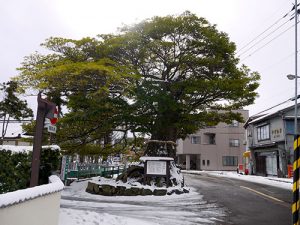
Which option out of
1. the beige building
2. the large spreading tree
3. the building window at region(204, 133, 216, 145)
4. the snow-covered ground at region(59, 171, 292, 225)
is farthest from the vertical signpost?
the building window at region(204, 133, 216, 145)

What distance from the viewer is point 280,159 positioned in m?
31.8

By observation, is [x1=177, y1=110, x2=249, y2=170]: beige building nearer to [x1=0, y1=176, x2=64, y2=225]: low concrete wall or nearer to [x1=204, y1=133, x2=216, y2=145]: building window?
[x1=204, y1=133, x2=216, y2=145]: building window

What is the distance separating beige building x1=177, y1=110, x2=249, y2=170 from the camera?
52812 mm

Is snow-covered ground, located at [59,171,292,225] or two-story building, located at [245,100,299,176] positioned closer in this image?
snow-covered ground, located at [59,171,292,225]

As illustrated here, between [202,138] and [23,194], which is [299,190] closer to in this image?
[23,194]

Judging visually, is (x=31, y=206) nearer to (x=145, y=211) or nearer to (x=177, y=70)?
(x=145, y=211)

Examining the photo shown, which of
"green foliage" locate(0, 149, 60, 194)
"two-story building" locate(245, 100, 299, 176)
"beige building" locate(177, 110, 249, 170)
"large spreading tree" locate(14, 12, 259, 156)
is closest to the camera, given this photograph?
"green foliage" locate(0, 149, 60, 194)

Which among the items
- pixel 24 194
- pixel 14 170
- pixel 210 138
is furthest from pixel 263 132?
pixel 24 194

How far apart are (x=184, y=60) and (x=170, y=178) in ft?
21.5

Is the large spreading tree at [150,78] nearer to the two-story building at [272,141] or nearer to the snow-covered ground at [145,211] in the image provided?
the snow-covered ground at [145,211]

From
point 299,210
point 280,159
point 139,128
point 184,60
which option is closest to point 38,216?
point 299,210

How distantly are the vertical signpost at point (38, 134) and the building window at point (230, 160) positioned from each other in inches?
1944

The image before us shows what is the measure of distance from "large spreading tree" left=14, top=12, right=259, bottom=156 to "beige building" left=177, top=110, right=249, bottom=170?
114ft

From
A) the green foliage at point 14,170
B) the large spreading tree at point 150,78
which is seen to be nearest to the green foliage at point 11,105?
the large spreading tree at point 150,78
